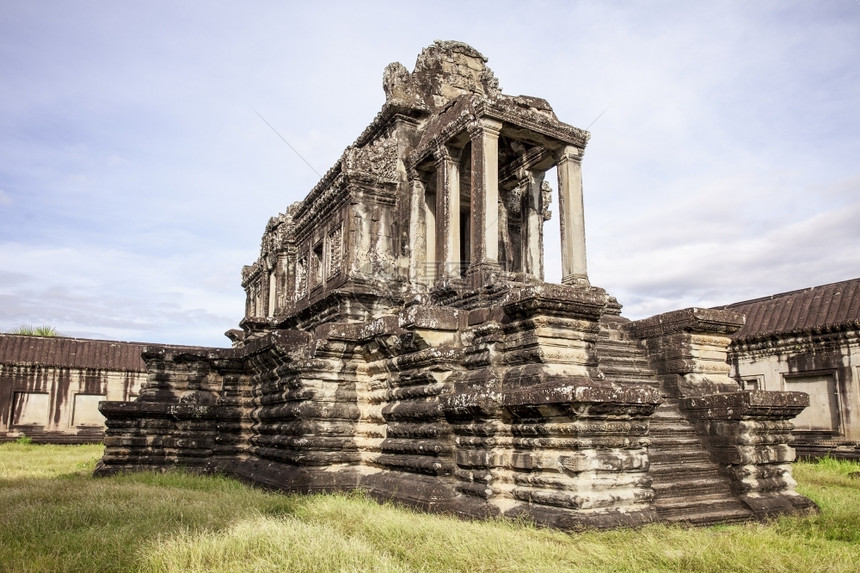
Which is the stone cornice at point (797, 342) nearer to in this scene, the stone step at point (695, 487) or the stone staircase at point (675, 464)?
the stone staircase at point (675, 464)

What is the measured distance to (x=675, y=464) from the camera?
780 cm

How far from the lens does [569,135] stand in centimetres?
1164

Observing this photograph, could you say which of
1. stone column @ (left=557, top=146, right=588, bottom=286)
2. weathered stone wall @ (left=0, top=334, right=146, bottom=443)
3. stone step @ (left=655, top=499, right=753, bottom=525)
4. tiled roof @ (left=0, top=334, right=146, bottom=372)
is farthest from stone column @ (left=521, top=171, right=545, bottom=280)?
weathered stone wall @ (left=0, top=334, right=146, bottom=443)

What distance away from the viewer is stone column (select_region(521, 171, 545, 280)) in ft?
43.5

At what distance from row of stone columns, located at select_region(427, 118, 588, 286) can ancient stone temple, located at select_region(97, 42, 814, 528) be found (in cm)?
3

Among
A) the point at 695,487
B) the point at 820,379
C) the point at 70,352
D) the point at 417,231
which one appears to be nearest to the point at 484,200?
the point at 417,231

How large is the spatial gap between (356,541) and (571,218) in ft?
24.3

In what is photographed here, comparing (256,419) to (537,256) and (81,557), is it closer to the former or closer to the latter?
(537,256)

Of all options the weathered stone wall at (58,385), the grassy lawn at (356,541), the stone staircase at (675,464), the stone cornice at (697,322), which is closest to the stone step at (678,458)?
the stone staircase at (675,464)

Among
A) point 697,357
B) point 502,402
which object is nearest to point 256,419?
point 502,402

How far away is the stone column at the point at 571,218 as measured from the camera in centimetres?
1153

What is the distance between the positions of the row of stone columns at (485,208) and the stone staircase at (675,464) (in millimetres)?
2216

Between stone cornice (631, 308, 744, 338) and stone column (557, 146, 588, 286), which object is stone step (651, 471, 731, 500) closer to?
stone cornice (631, 308, 744, 338)

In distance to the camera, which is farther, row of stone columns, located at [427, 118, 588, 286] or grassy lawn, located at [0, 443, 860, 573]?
row of stone columns, located at [427, 118, 588, 286]
